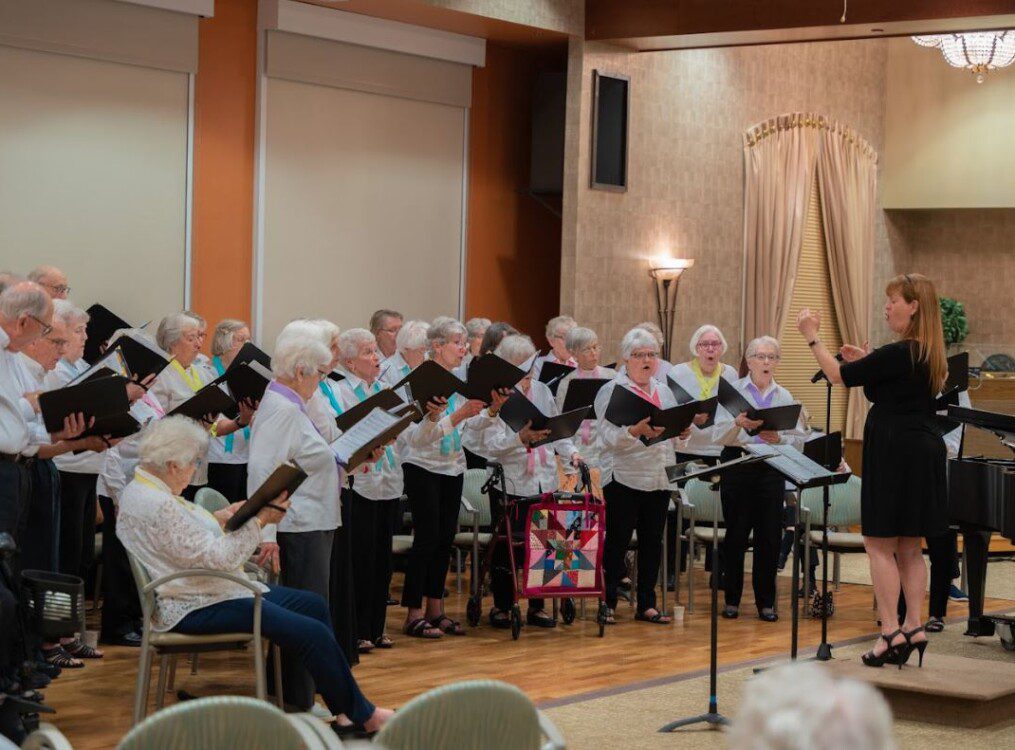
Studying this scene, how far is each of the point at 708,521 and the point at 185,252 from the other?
3.89 m

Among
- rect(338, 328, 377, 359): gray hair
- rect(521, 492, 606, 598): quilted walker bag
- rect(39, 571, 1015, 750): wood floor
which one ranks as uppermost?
rect(338, 328, 377, 359): gray hair

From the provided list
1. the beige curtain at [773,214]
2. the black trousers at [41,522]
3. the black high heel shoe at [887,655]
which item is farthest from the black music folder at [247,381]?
the beige curtain at [773,214]

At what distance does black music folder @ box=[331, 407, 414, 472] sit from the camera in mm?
5309

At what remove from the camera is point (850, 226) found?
14094 mm

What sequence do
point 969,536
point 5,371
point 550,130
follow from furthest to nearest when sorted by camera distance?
point 550,130, point 969,536, point 5,371

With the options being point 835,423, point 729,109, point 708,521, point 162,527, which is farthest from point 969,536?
point 835,423

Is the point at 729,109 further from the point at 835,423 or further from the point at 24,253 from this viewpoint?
the point at 24,253

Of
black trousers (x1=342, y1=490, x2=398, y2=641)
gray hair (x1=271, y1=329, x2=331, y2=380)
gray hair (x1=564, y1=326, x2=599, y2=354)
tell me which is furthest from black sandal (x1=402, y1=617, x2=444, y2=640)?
gray hair (x1=271, y1=329, x2=331, y2=380)

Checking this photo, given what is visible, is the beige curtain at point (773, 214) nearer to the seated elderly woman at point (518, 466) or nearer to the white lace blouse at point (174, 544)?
the seated elderly woman at point (518, 466)

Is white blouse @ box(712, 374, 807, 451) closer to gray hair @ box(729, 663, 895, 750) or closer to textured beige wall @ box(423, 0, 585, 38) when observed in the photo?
textured beige wall @ box(423, 0, 585, 38)

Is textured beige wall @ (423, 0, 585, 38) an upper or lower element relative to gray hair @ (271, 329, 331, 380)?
upper

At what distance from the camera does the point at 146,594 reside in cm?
459

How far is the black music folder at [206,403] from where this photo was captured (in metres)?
5.61

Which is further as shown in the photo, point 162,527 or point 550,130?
point 550,130
